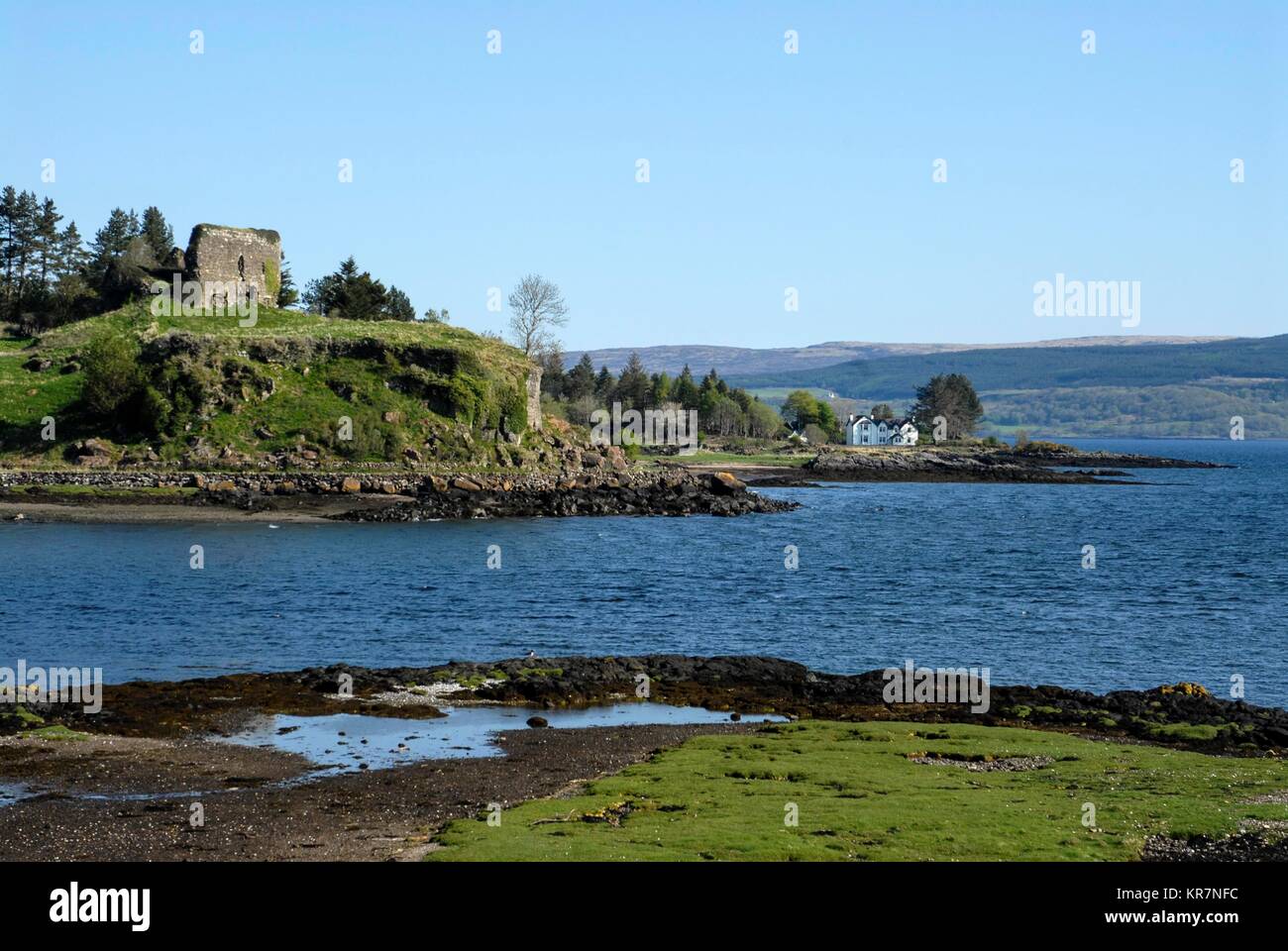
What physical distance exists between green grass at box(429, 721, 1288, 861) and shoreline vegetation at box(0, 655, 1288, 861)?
8 cm

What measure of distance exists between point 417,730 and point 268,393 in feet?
237

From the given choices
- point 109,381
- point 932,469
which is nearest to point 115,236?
point 109,381

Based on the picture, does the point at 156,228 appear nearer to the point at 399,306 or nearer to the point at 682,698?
the point at 399,306

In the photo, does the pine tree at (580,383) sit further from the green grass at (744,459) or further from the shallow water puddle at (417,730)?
the shallow water puddle at (417,730)

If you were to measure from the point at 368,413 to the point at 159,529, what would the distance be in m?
28.6

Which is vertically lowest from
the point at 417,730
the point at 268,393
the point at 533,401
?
the point at 417,730

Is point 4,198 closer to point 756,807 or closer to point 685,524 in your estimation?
point 685,524

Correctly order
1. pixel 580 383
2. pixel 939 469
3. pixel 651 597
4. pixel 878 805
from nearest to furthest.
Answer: pixel 878 805
pixel 651 597
pixel 939 469
pixel 580 383

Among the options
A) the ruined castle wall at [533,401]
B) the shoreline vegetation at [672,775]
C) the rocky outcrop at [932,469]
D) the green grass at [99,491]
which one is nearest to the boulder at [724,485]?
the ruined castle wall at [533,401]

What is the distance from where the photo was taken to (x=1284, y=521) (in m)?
109

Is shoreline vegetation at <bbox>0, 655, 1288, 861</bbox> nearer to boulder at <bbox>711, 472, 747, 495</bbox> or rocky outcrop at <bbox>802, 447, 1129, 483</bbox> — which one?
boulder at <bbox>711, 472, 747, 495</bbox>

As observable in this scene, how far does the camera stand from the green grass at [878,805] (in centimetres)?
1941

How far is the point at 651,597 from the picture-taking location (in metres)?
56.2
